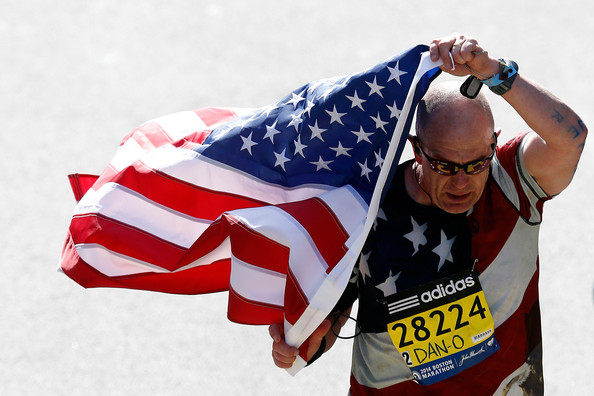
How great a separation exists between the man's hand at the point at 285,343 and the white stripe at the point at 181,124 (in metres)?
0.96

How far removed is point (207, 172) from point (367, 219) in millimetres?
814

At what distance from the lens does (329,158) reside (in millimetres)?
3531

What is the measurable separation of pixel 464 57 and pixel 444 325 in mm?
939

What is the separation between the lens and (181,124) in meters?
4.07

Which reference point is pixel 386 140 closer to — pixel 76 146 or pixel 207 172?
pixel 207 172

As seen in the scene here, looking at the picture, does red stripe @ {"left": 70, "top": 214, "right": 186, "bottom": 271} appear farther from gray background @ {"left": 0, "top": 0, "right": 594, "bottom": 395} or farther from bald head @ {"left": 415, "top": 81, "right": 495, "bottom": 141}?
gray background @ {"left": 0, "top": 0, "right": 594, "bottom": 395}

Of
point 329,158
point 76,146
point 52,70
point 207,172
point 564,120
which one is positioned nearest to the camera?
point 564,120

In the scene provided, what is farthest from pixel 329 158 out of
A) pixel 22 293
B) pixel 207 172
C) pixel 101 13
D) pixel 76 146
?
pixel 101 13

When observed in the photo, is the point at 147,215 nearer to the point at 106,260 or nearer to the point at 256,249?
Result: the point at 106,260

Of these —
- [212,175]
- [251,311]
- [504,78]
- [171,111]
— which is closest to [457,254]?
[504,78]

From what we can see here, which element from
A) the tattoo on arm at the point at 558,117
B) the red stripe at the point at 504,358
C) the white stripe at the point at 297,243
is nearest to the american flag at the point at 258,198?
the white stripe at the point at 297,243

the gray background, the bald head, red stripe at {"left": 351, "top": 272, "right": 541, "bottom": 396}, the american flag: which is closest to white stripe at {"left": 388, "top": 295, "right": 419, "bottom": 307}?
the american flag

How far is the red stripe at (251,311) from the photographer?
3455 millimetres

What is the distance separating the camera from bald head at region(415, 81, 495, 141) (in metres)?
3.18
